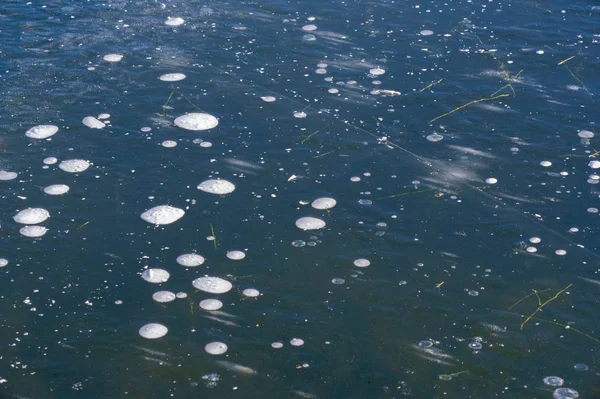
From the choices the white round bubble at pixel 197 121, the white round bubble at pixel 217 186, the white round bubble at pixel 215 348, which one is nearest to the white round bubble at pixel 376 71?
the white round bubble at pixel 197 121

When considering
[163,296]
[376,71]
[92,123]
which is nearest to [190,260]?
[163,296]

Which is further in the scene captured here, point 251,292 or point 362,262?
point 362,262

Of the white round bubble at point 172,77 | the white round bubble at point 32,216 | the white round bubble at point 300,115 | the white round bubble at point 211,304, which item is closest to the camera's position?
the white round bubble at point 211,304

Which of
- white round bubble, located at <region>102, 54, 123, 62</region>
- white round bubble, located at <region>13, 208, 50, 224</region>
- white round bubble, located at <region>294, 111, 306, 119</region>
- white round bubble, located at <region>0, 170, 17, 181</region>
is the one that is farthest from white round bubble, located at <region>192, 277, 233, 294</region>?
white round bubble, located at <region>102, 54, 123, 62</region>

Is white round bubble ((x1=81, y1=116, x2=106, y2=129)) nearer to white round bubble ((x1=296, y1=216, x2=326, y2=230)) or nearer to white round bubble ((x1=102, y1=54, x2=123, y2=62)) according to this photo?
white round bubble ((x1=102, y1=54, x2=123, y2=62))

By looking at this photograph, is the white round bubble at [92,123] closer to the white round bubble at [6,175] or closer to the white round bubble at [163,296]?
the white round bubble at [6,175]

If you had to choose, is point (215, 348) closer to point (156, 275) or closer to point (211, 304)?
point (211, 304)
